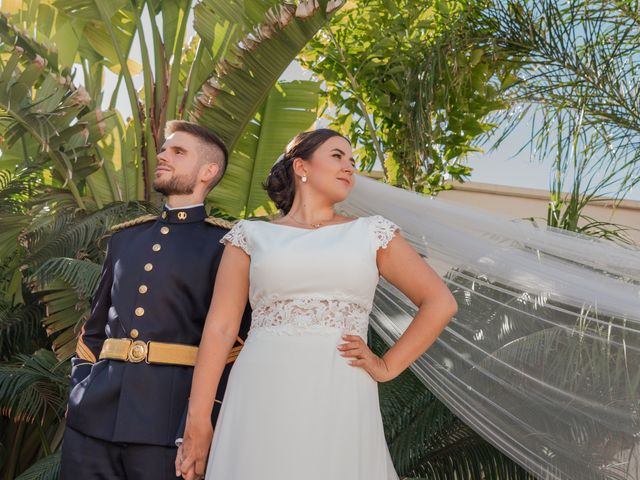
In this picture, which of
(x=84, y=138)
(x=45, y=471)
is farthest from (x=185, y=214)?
(x=84, y=138)

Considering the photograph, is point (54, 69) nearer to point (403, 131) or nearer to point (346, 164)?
point (403, 131)

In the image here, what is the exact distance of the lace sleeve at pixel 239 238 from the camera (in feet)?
7.93

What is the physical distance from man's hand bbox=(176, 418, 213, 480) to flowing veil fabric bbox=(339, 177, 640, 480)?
75 centimetres

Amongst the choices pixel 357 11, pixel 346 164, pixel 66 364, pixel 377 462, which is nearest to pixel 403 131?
pixel 357 11

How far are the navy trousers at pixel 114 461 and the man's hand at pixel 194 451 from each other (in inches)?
2.7

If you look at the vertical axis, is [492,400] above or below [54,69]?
below

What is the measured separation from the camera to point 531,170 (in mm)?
7230

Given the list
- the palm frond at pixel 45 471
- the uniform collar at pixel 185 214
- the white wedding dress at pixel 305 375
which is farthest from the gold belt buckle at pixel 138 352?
the palm frond at pixel 45 471

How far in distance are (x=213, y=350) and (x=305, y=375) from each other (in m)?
0.29

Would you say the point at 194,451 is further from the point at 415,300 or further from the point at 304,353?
the point at 415,300

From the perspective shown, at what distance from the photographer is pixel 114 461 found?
236 centimetres

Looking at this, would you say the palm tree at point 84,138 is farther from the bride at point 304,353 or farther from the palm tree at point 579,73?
the bride at point 304,353

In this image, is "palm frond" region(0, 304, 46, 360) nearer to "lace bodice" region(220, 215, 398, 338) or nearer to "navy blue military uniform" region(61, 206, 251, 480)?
"navy blue military uniform" region(61, 206, 251, 480)

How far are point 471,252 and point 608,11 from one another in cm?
320
